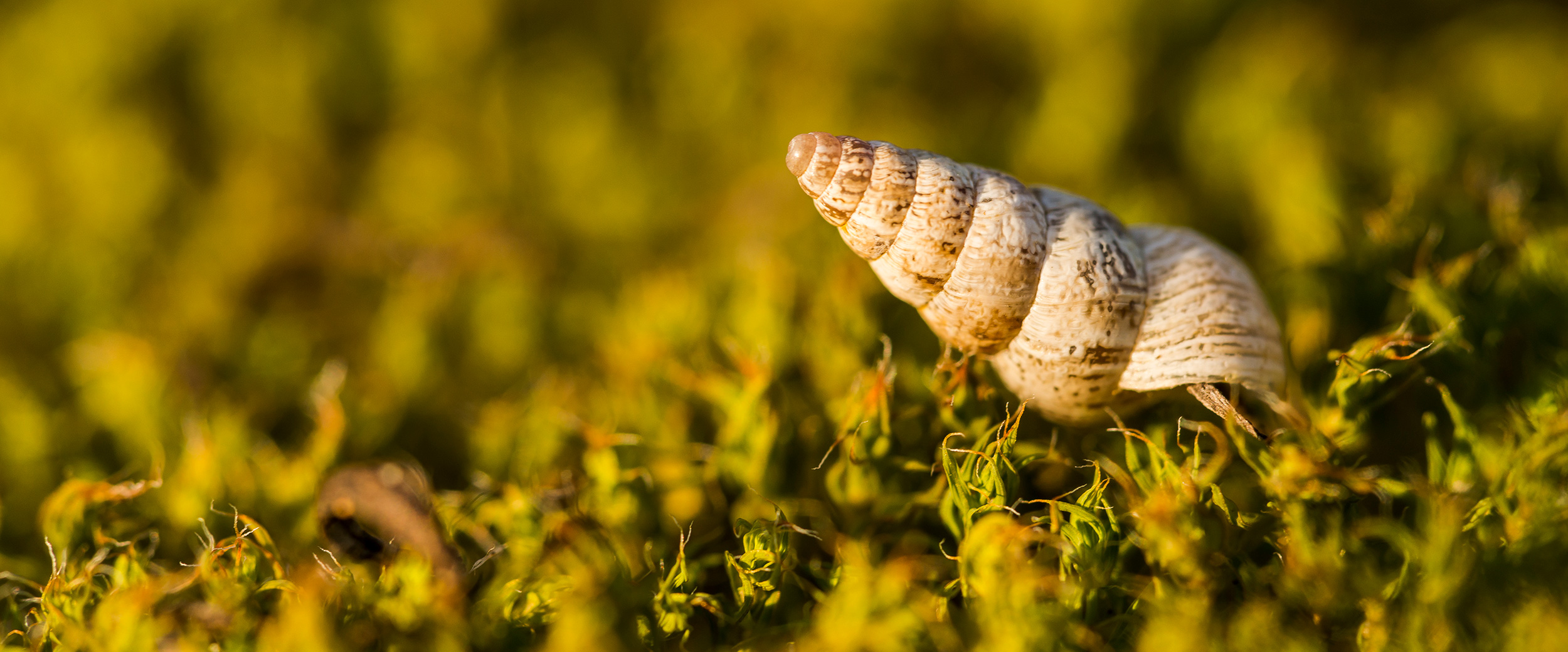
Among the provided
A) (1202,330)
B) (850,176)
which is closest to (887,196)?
(850,176)

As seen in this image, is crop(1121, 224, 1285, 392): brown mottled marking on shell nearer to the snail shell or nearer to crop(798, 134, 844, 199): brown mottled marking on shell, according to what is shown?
the snail shell

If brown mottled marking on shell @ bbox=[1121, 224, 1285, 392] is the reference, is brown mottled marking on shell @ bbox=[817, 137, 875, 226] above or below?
above

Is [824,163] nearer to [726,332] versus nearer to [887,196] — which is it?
[887,196]

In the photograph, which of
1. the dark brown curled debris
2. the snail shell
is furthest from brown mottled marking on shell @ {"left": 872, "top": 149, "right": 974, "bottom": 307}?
the dark brown curled debris

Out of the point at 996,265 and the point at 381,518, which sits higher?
the point at 996,265

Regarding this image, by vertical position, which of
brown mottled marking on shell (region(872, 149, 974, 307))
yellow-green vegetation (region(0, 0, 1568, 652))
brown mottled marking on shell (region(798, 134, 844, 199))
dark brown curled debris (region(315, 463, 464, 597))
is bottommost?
dark brown curled debris (region(315, 463, 464, 597))
